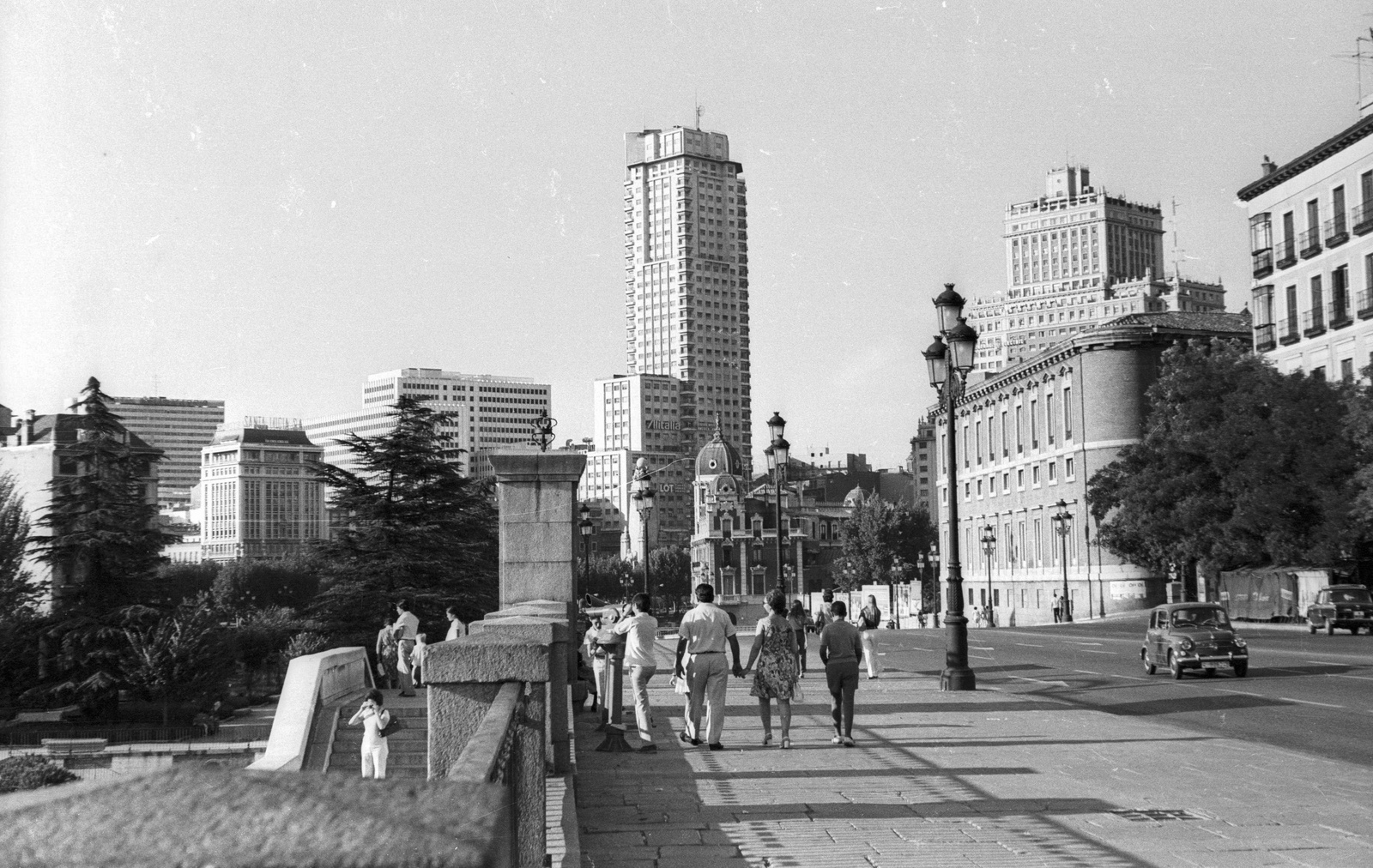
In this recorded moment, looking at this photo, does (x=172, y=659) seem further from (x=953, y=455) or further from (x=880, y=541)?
(x=880, y=541)

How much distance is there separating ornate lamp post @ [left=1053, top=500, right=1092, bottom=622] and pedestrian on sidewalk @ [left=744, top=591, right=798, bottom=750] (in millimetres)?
51699

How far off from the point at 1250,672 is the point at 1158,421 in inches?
1325

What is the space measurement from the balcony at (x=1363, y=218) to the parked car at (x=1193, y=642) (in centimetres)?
3093

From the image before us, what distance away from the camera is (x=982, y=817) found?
10.7m

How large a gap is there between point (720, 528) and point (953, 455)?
14884 cm

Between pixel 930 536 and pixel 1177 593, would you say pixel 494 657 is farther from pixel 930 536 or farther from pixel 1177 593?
pixel 930 536

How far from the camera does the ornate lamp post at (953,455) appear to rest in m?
23.4

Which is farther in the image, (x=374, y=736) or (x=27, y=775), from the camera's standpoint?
(x=27, y=775)

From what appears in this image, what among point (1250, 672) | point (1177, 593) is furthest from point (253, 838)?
point (1177, 593)

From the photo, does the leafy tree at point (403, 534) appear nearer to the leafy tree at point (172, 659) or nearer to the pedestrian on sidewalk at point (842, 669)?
the leafy tree at point (172, 659)

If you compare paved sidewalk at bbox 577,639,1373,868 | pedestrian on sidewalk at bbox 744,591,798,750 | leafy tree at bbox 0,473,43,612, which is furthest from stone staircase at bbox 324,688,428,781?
leafy tree at bbox 0,473,43,612

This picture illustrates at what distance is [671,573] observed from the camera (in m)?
182

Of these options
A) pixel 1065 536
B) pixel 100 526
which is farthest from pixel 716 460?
pixel 100 526

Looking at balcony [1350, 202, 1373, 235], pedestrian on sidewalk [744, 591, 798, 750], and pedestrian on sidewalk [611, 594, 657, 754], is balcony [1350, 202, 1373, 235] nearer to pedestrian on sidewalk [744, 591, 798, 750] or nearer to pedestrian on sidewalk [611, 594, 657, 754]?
pedestrian on sidewalk [744, 591, 798, 750]
